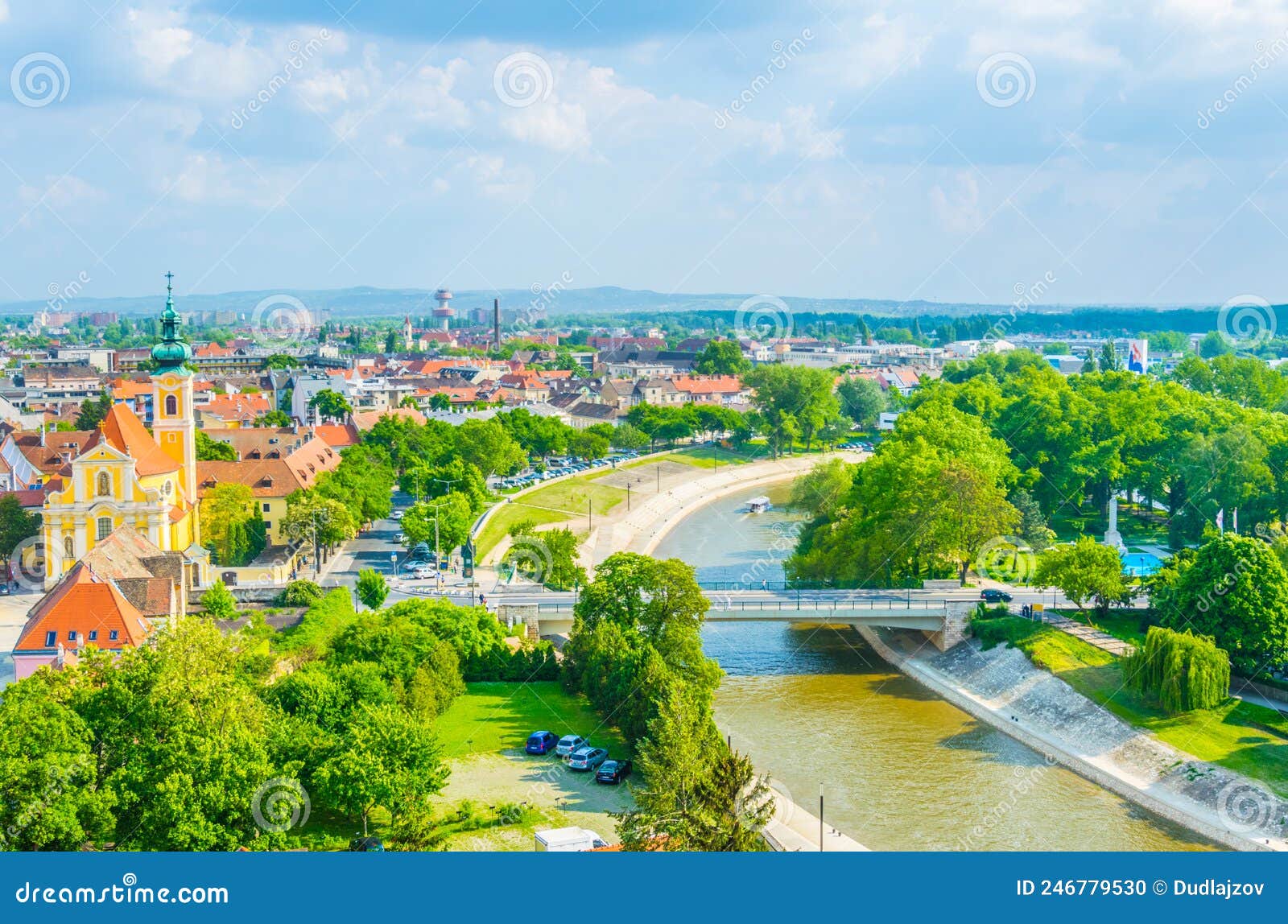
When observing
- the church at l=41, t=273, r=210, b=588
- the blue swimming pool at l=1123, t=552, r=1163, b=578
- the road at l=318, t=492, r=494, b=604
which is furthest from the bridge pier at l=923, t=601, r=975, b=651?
the church at l=41, t=273, r=210, b=588

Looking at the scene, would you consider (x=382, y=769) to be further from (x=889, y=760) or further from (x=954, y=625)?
(x=954, y=625)

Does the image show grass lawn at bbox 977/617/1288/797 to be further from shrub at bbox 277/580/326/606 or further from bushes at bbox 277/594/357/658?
shrub at bbox 277/580/326/606

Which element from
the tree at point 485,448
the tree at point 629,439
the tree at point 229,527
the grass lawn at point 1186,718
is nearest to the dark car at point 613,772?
the grass lawn at point 1186,718

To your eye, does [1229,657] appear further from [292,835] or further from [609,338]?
[609,338]

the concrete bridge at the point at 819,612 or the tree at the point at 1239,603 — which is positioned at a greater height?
the tree at the point at 1239,603

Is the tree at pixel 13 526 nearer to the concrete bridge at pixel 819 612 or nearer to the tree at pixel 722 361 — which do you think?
the concrete bridge at pixel 819 612

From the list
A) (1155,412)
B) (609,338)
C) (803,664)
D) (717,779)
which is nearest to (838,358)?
(609,338)
